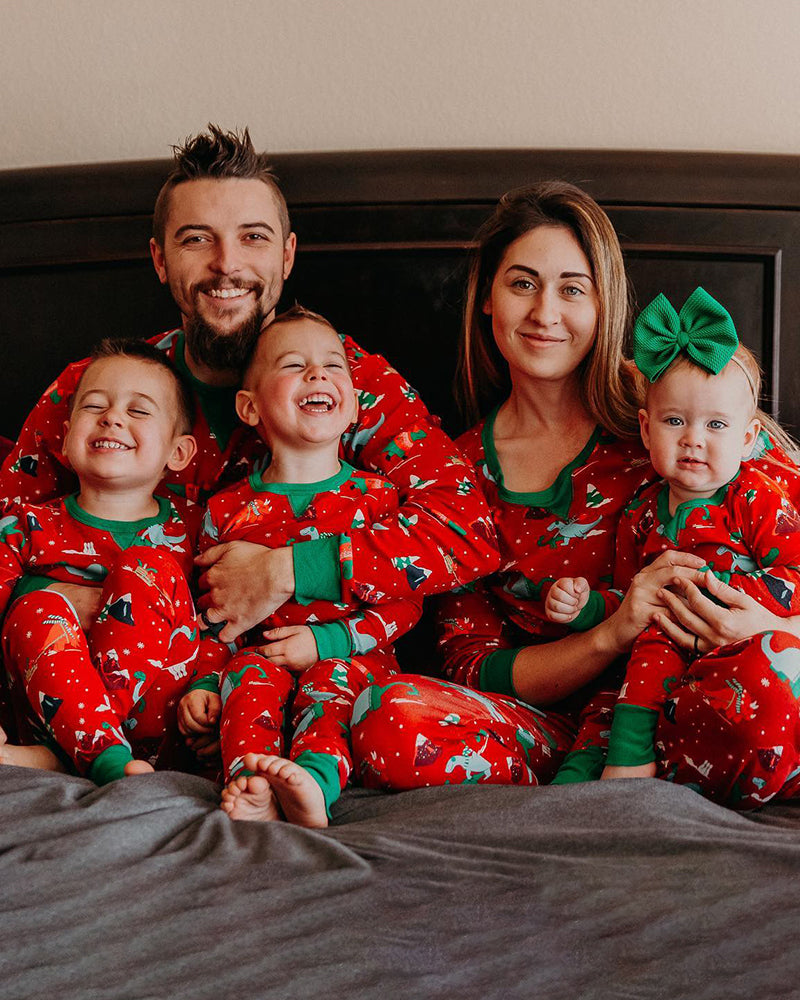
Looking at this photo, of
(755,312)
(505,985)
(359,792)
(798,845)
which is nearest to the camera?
(505,985)

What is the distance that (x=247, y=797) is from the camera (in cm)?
131

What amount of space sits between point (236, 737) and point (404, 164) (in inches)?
49.3

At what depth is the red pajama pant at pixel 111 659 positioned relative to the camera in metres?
1.49

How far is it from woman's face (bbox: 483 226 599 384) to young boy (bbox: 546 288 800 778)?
0.19m

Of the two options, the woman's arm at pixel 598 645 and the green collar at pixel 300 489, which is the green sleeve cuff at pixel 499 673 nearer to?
the woman's arm at pixel 598 645

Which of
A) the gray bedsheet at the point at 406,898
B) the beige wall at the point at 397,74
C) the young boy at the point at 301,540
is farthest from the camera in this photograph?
the beige wall at the point at 397,74

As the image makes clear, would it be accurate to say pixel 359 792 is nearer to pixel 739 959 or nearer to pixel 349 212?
pixel 739 959

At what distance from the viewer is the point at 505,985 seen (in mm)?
944

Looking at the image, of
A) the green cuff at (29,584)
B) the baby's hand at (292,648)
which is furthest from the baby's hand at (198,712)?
the green cuff at (29,584)

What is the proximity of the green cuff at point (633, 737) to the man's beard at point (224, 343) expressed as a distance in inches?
37.1

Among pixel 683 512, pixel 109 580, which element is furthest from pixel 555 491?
pixel 109 580

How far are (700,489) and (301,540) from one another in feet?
2.09

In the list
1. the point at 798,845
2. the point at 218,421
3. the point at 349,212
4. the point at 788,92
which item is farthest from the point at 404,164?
the point at 798,845

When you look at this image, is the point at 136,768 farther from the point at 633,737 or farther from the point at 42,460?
the point at 42,460
